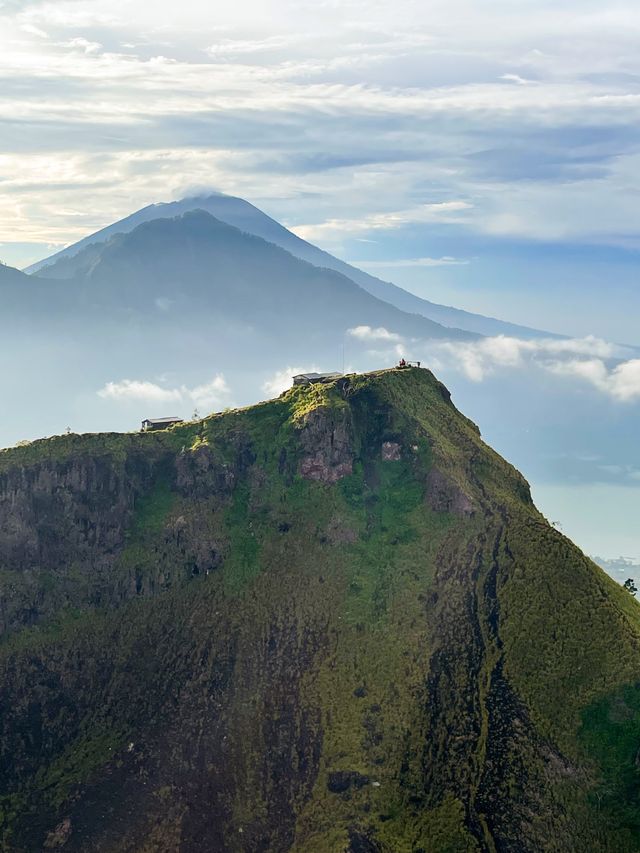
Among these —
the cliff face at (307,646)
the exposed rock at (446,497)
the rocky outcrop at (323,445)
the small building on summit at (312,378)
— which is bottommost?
the cliff face at (307,646)

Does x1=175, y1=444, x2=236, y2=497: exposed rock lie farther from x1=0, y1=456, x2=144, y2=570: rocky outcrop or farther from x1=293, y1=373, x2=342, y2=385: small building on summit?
x1=293, y1=373, x2=342, y2=385: small building on summit

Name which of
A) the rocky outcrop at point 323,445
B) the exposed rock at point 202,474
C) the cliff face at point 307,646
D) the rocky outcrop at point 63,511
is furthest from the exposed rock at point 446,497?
the rocky outcrop at point 63,511

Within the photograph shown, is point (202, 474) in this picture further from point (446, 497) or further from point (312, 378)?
point (446, 497)

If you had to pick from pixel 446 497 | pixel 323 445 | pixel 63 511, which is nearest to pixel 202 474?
pixel 323 445

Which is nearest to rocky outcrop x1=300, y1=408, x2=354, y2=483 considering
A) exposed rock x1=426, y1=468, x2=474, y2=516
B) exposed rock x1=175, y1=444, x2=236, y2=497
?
exposed rock x1=175, y1=444, x2=236, y2=497

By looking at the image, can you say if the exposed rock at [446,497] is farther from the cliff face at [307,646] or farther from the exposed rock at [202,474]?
the exposed rock at [202,474]

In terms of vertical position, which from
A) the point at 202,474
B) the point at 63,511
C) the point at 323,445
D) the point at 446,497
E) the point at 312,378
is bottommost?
the point at 63,511

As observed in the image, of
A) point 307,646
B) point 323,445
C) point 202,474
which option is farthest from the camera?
point 323,445

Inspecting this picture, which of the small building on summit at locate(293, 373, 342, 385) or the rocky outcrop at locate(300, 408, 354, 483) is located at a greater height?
the small building on summit at locate(293, 373, 342, 385)

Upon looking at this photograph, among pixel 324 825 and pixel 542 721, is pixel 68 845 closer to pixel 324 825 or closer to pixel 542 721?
pixel 324 825

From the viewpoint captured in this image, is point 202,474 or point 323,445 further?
point 323,445
